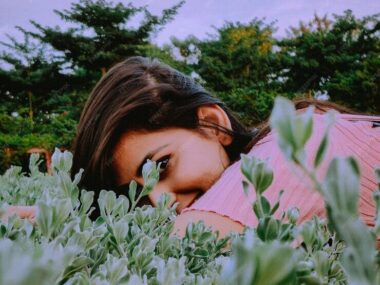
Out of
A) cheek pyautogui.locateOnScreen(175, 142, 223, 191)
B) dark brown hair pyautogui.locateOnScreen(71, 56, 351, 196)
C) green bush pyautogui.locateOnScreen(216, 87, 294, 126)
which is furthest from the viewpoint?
green bush pyautogui.locateOnScreen(216, 87, 294, 126)

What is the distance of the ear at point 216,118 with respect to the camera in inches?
100.0

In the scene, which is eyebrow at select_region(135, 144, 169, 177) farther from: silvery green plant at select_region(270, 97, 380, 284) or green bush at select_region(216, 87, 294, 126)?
green bush at select_region(216, 87, 294, 126)

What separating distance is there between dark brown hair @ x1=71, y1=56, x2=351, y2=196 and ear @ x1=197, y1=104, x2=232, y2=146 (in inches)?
1.0

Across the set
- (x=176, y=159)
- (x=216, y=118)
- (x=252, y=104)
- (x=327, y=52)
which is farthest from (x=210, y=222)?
(x=327, y=52)

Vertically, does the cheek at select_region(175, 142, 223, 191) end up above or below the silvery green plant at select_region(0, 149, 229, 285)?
below

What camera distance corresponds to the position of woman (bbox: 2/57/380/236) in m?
1.64

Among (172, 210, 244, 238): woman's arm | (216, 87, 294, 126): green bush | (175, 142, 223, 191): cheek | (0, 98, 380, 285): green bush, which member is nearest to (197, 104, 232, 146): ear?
(175, 142, 223, 191): cheek

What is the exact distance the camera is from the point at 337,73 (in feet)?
61.1

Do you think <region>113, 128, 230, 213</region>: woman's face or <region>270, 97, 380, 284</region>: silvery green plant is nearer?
<region>270, 97, 380, 284</region>: silvery green plant

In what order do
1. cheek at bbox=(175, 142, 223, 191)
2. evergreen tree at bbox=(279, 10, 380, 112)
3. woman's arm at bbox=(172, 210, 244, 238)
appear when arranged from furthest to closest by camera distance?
evergreen tree at bbox=(279, 10, 380, 112) < cheek at bbox=(175, 142, 223, 191) < woman's arm at bbox=(172, 210, 244, 238)

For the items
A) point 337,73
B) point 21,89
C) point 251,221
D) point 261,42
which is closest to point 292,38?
point 261,42

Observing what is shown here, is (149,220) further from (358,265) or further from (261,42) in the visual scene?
(261,42)

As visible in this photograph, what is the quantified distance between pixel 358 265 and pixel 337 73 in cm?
1935

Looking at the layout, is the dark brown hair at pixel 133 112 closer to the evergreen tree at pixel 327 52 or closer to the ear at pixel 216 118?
the ear at pixel 216 118
